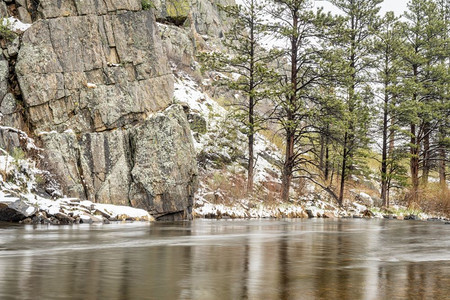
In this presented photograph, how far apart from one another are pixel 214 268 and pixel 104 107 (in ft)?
50.1

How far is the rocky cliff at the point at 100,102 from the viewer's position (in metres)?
19.4

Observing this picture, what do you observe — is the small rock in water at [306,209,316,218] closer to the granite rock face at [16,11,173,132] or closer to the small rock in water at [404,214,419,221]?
the small rock in water at [404,214,419,221]

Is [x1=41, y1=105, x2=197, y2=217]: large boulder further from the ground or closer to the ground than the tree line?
closer to the ground

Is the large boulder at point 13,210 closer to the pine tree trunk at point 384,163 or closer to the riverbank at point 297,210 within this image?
the riverbank at point 297,210

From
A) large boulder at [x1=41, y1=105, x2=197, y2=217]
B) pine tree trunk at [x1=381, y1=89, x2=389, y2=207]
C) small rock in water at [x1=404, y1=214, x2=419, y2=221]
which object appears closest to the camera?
large boulder at [x1=41, y1=105, x2=197, y2=217]

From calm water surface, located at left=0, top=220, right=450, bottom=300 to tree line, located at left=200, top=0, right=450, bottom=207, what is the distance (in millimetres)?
16216

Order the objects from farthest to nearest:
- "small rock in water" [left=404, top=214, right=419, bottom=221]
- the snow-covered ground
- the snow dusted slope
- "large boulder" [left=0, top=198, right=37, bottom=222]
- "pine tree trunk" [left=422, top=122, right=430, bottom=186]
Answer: "pine tree trunk" [left=422, top=122, right=430, bottom=186] → "small rock in water" [left=404, top=214, right=419, bottom=221] → the snow dusted slope → the snow-covered ground → "large boulder" [left=0, top=198, right=37, bottom=222]

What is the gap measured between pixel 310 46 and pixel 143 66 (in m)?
10.4

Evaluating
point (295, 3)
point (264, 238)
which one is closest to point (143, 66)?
point (295, 3)

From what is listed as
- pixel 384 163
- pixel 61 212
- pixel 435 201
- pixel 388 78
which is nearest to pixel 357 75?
pixel 388 78

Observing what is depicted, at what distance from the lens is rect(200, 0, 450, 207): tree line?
87.6ft

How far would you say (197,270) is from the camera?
673 centimetres

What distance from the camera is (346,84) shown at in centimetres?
2697

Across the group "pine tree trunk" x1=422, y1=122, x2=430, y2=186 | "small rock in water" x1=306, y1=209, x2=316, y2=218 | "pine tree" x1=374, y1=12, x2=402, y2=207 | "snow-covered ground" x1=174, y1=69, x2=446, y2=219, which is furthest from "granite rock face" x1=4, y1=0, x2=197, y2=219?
"pine tree trunk" x1=422, y1=122, x2=430, y2=186
